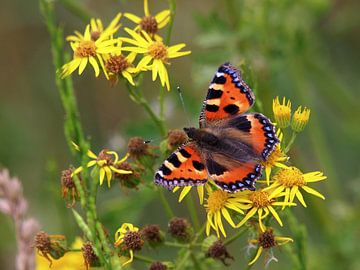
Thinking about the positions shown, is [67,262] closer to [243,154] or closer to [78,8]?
[243,154]

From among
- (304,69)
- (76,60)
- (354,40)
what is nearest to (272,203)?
(76,60)

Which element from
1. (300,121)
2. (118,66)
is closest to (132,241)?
(118,66)

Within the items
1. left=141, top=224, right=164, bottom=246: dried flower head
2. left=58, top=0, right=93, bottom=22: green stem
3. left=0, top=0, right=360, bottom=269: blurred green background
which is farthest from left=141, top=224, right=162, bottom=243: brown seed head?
left=58, top=0, right=93, bottom=22: green stem

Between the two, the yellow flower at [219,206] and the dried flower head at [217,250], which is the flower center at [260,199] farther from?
the dried flower head at [217,250]

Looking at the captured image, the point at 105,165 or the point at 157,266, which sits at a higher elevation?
the point at 105,165

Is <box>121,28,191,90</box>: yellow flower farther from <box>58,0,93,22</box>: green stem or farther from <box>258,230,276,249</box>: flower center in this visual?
<box>58,0,93,22</box>: green stem

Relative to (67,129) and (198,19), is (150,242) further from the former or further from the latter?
(198,19)
